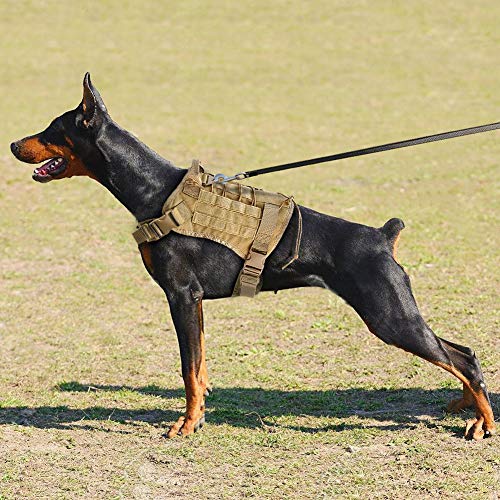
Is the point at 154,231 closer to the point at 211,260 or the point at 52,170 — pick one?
the point at 211,260

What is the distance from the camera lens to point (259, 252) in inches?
253

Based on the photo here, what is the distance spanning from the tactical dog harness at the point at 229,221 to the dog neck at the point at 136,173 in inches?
4.6

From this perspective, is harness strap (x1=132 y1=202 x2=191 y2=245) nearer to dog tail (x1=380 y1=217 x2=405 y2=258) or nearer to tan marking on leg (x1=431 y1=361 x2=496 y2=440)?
dog tail (x1=380 y1=217 x2=405 y2=258)

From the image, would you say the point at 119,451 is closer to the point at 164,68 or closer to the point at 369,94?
the point at 369,94

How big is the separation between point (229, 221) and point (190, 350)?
101cm

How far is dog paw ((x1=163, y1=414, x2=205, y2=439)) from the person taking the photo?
6.77 meters

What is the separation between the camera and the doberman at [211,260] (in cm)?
627

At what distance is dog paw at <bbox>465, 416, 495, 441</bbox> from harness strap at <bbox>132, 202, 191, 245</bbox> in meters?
2.54

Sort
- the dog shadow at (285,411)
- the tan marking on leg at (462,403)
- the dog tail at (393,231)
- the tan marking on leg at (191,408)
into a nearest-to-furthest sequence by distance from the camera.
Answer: the dog tail at (393,231)
the tan marking on leg at (191,408)
the tan marking on leg at (462,403)
the dog shadow at (285,411)

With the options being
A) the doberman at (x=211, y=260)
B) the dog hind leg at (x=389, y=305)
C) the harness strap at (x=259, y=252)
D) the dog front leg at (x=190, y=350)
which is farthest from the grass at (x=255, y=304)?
the harness strap at (x=259, y=252)

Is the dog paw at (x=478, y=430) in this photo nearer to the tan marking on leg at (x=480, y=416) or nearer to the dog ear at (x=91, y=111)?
the tan marking on leg at (x=480, y=416)

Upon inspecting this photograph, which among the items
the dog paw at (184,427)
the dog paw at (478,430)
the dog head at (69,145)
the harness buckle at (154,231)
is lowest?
the dog paw at (184,427)

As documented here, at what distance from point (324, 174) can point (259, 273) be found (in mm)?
9809

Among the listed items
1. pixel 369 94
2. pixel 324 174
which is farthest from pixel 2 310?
pixel 369 94
